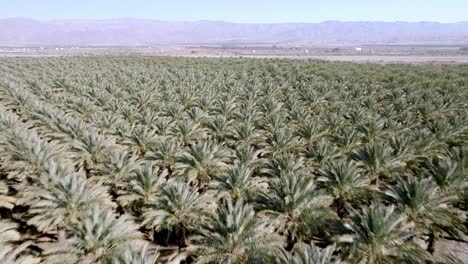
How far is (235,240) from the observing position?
1238 cm

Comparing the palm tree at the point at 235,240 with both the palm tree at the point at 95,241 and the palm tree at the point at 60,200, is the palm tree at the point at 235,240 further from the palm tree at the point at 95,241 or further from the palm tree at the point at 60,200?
the palm tree at the point at 60,200

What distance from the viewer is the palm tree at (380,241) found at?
11.8 m

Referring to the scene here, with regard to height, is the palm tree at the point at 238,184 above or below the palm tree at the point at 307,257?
below

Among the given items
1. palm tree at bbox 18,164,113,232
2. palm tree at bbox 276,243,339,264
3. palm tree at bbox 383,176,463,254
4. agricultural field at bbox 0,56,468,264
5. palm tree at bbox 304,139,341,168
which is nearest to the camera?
palm tree at bbox 276,243,339,264

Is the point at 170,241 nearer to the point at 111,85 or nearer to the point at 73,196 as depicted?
the point at 73,196

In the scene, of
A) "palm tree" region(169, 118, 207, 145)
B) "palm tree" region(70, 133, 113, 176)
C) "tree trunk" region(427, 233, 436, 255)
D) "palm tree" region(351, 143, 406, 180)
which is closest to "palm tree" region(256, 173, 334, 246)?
"tree trunk" region(427, 233, 436, 255)

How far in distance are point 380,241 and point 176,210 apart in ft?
24.8

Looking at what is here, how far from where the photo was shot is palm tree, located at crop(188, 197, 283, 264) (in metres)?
12.2

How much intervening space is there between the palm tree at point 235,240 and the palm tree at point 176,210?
1.74 meters

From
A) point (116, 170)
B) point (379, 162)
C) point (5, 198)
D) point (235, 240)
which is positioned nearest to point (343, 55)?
point (379, 162)

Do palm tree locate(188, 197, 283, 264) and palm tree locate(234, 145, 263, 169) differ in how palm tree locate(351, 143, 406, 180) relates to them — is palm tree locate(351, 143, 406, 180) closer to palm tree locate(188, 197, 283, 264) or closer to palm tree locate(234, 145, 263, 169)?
palm tree locate(234, 145, 263, 169)

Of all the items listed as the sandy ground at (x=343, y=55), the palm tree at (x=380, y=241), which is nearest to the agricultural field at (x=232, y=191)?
the palm tree at (x=380, y=241)

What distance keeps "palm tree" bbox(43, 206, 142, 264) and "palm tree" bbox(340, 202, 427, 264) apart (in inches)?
289

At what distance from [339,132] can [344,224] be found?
1466 centimetres
